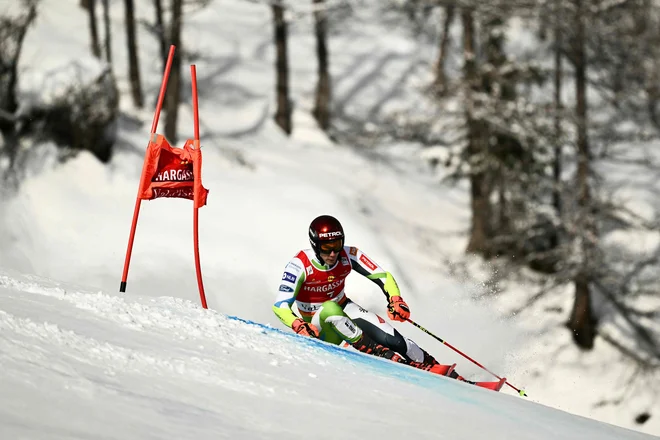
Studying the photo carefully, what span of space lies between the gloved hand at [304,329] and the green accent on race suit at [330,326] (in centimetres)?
33

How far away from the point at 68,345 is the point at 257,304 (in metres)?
10.6

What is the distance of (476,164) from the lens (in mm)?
20750

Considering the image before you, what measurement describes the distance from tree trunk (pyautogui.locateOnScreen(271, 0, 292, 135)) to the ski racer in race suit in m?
15.2

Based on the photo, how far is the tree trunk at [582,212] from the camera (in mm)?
18312

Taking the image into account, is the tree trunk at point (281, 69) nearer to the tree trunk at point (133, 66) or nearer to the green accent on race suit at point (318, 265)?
the tree trunk at point (133, 66)

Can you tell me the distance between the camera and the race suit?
318 inches

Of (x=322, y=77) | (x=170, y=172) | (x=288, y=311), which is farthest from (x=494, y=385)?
(x=322, y=77)

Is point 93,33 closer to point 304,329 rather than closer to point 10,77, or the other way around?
point 10,77

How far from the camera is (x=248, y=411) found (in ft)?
17.3

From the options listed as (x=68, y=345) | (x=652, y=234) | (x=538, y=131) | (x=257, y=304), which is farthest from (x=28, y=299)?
(x=652, y=234)

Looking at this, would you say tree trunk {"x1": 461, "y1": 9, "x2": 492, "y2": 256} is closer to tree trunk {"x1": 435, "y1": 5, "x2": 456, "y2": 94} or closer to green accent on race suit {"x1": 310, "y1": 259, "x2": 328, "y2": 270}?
tree trunk {"x1": 435, "y1": 5, "x2": 456, "y2": 94}

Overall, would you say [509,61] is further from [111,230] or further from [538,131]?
[111,230]

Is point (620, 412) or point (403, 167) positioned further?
point (403, 167)

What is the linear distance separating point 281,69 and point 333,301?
645 inches
